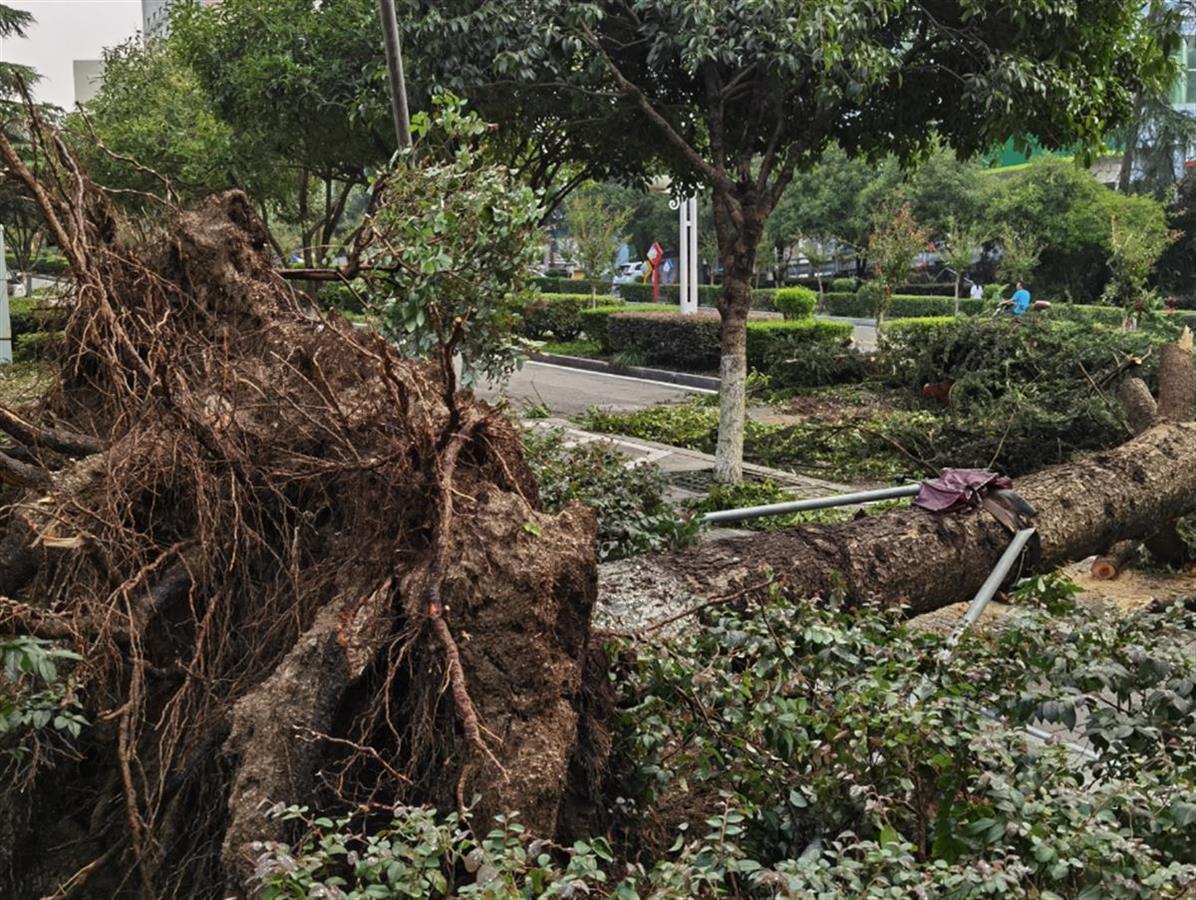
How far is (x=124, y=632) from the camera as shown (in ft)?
Answer: 11.8

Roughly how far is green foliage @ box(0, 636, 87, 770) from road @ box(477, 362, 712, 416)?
10936 mm

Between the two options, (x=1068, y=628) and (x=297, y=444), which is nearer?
(x=1068, y=628)

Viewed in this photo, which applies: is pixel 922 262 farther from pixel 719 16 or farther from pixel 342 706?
pixel 342 706

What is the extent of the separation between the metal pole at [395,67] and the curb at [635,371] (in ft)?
29.7

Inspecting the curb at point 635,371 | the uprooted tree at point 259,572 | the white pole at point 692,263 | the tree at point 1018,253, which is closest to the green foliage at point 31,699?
the uprooted tree at point 259,572

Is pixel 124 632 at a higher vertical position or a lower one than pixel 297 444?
lower

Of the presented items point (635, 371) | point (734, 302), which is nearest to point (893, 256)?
point (635, 371)

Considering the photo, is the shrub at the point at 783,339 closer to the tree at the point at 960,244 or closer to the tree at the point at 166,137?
the tree at the point at 166,137

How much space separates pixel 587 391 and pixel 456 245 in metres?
11.5

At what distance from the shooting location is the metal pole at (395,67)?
8.12 metres

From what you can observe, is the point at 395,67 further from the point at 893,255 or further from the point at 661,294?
the point at 661,294

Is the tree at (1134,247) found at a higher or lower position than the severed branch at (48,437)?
higher

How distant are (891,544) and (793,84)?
17.5ft

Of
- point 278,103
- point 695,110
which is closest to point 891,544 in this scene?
point 695,110
